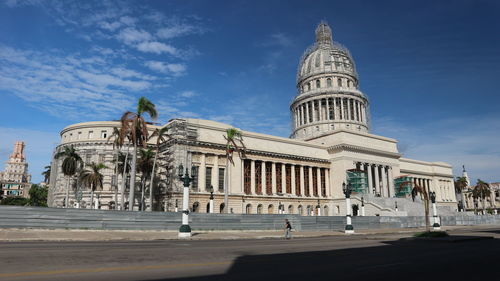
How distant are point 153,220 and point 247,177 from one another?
33.1 meters

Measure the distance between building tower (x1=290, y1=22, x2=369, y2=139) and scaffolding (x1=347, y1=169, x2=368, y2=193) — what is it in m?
21.8

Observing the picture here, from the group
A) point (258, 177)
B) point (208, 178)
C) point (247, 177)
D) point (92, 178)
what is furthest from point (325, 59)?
point (92, 178)

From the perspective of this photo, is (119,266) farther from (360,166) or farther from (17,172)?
(17,172)

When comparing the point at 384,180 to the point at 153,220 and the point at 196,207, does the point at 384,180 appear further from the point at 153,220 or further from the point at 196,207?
the point at 153,220

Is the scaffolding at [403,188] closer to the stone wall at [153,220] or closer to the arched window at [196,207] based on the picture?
the stone wall at [153,220]

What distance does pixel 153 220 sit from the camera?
30.3m

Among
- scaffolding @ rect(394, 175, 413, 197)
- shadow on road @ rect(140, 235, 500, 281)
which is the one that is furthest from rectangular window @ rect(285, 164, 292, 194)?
shadow on road @ rect(140, 235, 500, 281)

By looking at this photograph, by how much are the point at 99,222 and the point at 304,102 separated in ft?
259

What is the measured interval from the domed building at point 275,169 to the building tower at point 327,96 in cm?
38

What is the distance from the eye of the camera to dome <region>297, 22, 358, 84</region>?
330 feet

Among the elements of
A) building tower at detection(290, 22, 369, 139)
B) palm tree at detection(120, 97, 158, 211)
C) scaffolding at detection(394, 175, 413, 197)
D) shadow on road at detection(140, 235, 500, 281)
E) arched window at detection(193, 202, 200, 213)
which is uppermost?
building tower at detection(290, 22, 369, 139)

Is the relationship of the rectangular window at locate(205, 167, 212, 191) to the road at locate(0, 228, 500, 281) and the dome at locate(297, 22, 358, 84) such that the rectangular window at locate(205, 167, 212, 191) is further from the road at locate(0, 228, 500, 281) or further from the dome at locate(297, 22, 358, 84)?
the dome at locate(297, 22, 358, 84)

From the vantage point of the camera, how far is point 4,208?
2547cm

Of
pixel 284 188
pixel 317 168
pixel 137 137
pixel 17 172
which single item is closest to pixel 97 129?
pixel 137 137
